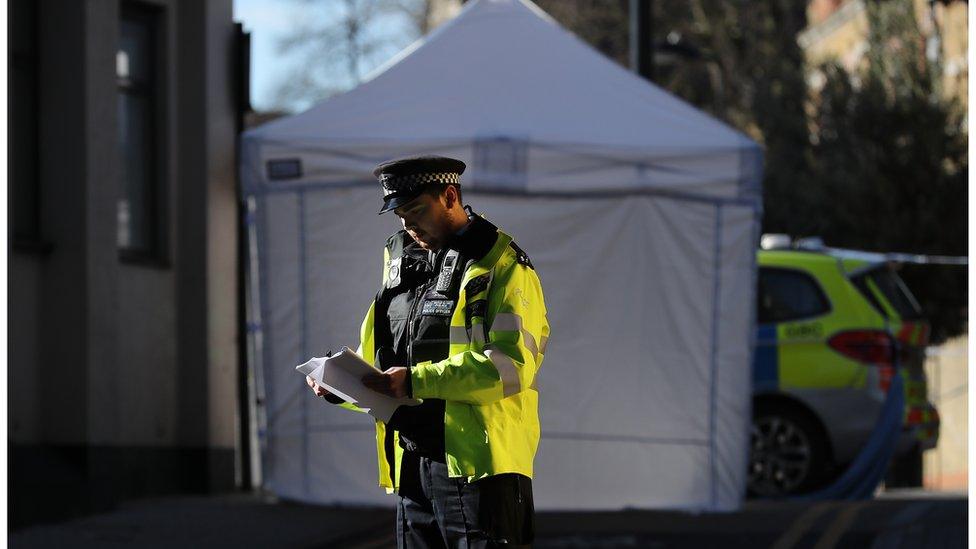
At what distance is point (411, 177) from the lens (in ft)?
18.0

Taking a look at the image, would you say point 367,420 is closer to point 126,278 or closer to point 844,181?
point 126,278

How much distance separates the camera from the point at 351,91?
12.1 m

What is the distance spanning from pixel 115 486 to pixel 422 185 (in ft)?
26.5

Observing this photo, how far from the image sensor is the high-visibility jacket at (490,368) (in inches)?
208

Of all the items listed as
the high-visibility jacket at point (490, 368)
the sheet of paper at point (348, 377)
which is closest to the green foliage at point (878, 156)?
the high-visibility jacket at point (490, 368)

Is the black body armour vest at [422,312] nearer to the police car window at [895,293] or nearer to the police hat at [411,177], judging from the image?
the police hat at [411,177]

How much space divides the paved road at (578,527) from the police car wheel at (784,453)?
0.51m

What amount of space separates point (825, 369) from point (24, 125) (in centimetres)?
567

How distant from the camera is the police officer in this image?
5.31 meters

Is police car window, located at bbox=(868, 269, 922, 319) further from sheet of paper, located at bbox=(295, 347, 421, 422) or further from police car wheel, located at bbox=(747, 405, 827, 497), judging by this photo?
sheet of paper, located at bbox=(295, 347, 421, 422)

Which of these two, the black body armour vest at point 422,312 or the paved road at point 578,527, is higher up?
the black body armour vest at point 422,312

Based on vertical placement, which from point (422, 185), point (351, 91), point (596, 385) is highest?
point (351, 91)

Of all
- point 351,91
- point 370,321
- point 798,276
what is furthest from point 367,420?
point 370,321

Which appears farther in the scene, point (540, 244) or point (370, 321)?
point (540, 244)
